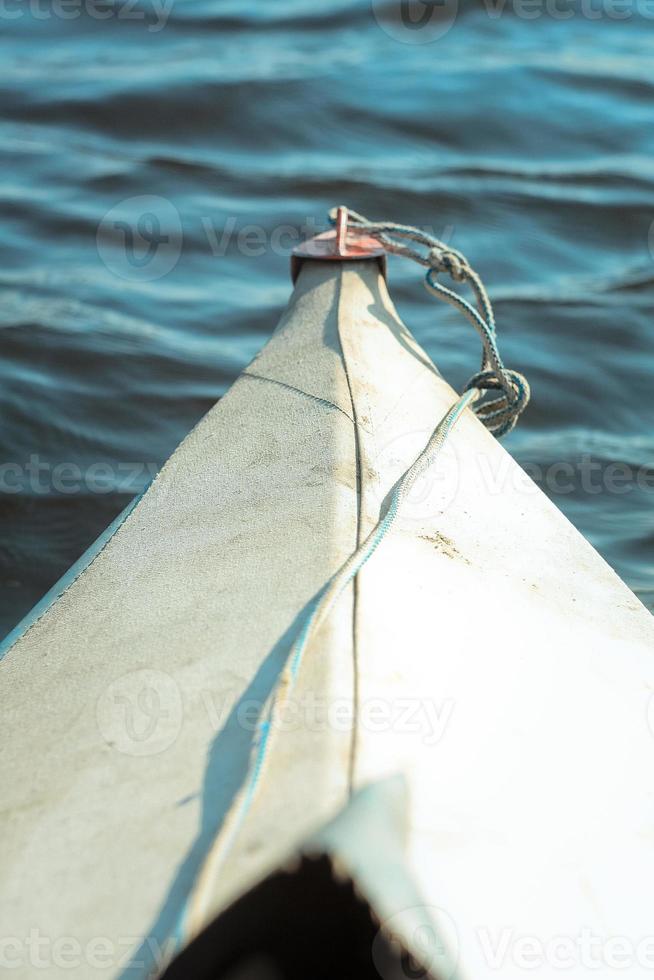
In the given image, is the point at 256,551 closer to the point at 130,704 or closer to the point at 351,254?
the point at 130,704

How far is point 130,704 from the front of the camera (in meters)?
1.38

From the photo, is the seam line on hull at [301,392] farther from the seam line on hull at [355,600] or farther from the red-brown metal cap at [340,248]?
the red-brown metal cap at [340,248]

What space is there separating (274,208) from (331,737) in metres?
4.65

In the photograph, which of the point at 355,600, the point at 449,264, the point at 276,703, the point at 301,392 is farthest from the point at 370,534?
the point at 449,264

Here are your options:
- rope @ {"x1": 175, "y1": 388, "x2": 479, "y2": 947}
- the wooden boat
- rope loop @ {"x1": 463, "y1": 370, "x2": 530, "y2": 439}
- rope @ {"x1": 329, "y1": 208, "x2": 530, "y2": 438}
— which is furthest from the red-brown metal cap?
rope @ {"x1": 175, "y1": 388, "x2": 479, "y2": 947}

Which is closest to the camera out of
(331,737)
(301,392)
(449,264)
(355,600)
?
(331,737)

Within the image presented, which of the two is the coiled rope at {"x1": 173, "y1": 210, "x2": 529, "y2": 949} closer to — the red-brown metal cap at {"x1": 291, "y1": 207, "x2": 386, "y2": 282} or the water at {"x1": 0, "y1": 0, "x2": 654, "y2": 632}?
the red-brown metal cap at {"x1": 291, "y1": 207, "x2": 386, "y2": 282}

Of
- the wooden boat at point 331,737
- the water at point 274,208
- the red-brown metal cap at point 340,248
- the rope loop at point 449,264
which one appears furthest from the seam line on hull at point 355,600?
the water at point 274,208

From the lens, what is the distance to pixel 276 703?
47.9 inches

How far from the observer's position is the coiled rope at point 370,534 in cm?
104

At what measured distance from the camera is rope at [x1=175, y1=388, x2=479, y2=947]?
102cm

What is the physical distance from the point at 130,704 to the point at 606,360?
3.37 metres

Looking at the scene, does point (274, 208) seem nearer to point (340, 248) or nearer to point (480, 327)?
point (340, 248)

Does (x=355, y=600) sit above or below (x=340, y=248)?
below
